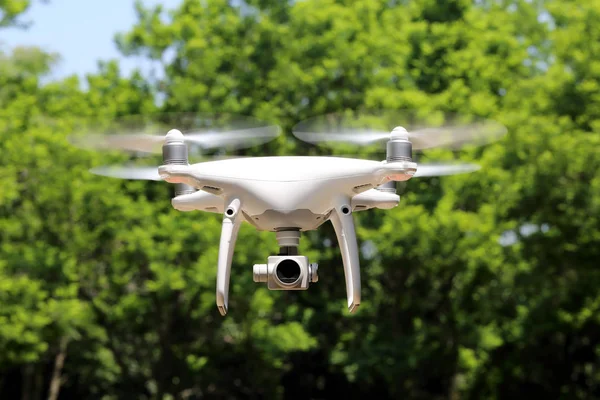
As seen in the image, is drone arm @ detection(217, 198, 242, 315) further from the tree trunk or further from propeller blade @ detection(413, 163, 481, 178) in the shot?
the tree trunk

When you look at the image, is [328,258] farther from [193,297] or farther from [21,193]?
[21,193]

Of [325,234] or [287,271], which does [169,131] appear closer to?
[287,271]

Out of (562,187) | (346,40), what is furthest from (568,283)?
(346,40)

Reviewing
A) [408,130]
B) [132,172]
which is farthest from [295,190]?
[132,172]

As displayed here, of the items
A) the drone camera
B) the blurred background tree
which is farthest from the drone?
the blurred background tree

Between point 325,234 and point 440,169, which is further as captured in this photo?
point 325,234

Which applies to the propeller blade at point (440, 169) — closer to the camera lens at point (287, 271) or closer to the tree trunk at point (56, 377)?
the camera lens at point (287, 271)

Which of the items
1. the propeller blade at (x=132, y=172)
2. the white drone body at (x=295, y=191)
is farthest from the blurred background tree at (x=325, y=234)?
the white drone body at (x=295, y=191)
